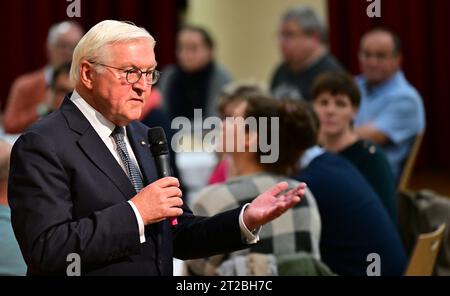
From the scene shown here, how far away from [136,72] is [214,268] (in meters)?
1.11

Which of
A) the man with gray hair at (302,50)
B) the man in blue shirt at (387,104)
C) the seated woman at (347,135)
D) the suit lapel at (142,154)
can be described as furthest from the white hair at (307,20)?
the suit lapel at (142,154)

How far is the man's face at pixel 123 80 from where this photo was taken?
1.79m

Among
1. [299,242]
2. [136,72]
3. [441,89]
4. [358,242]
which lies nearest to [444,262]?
[358,242]

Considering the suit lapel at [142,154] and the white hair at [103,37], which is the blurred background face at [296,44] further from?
the white hair at [103,37]

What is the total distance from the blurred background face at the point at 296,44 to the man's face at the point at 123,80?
356cm

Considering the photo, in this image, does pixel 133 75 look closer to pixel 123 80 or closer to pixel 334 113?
pixel 123 80

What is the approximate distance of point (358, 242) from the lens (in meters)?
3.07

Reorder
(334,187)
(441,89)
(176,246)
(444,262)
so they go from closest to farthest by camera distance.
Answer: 1. (176,246)
2. (334,187)
3. (444,262)
4. (441,89)

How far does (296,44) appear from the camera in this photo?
5.33 m

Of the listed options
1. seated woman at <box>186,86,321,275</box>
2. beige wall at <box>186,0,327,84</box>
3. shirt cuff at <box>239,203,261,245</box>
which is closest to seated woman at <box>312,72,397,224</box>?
seated woman at <box>186,86,321,275</box>

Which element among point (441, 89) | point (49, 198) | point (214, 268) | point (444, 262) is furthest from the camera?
point (441, 89)

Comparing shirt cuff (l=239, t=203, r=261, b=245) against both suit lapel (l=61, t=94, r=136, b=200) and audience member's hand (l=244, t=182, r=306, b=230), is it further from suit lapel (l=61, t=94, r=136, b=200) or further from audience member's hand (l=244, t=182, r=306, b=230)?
suit lapel (l=61, t=94, r=136, b=200)

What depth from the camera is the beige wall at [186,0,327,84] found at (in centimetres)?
758

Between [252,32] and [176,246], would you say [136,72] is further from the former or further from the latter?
[252,32]
